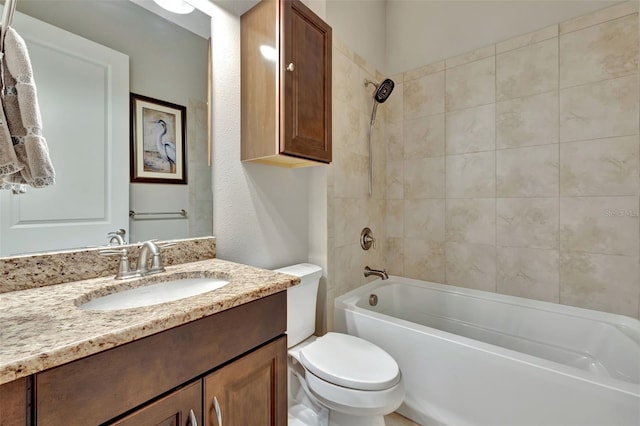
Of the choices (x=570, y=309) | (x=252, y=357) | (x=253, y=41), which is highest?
(x=253, y=41)

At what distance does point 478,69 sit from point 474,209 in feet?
3.20

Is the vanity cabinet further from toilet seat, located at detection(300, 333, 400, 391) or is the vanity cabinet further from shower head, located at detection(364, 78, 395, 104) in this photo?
shower head, located at detection(364, 78, 395, 104)

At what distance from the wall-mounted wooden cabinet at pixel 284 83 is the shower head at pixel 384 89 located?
64 cm

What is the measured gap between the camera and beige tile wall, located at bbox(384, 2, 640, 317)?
1.49m

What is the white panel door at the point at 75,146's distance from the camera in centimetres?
82

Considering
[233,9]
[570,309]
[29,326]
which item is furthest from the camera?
[570,309]

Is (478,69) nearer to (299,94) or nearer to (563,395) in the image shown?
(299,94)

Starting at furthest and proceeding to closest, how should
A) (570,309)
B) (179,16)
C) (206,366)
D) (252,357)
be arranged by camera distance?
1. (570,309)
2. (179,16)
3. (252,357)
4. (206,366)

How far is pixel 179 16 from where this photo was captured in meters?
1.17

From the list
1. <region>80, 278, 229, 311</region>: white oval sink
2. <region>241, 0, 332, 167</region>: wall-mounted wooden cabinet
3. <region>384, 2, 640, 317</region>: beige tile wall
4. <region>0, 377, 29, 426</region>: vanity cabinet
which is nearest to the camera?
<region>0, 377, 29, 426</region>: vanity cabinet

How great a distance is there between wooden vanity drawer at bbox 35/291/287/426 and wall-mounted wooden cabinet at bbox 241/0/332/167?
74 cm

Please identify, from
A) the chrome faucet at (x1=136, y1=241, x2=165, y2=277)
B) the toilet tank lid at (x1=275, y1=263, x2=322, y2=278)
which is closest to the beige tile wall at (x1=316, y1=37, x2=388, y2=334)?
the toilet tank lid at (x1=275, y1=263, x2=322, y2=278)

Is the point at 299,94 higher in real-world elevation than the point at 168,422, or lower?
higher

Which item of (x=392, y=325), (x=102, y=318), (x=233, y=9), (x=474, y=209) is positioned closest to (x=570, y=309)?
(x=474, y=209)
